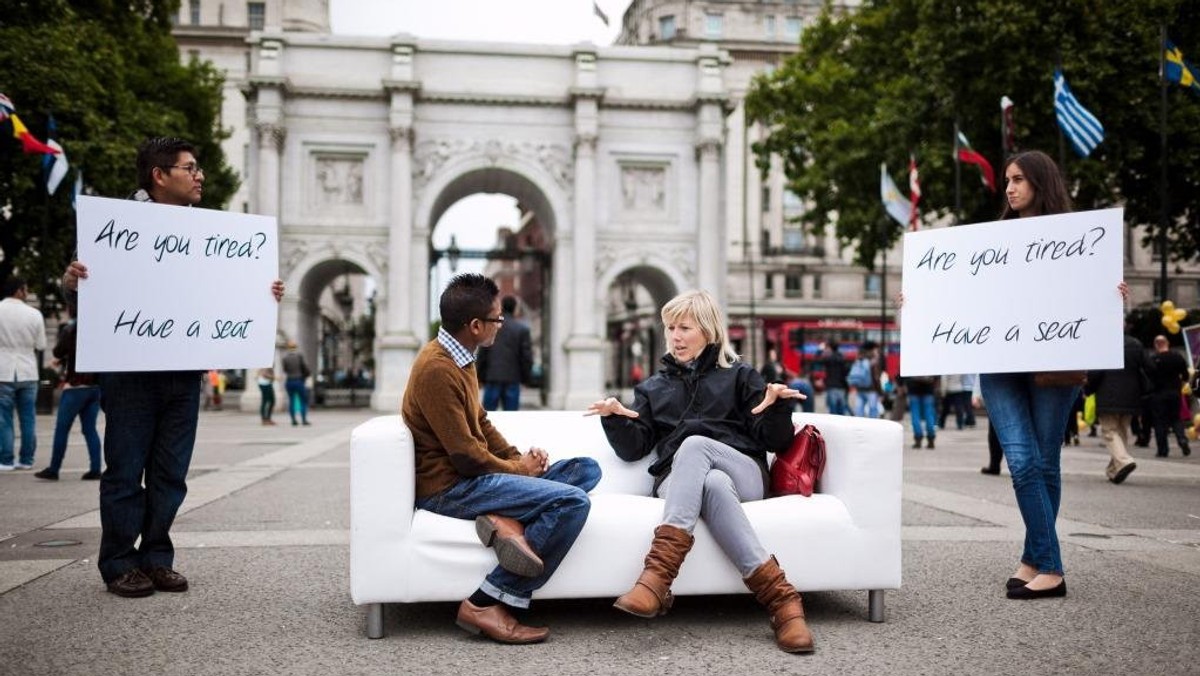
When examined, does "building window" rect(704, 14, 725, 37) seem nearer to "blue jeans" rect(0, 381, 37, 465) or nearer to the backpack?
the backpack

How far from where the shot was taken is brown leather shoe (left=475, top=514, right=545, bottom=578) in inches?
164

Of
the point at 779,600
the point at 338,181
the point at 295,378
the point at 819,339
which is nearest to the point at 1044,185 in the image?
the point at 779,600

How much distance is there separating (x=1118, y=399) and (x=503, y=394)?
8059 millimetres

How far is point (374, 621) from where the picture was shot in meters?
4.28

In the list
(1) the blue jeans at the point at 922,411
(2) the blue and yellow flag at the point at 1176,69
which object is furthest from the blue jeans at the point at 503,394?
(2) the blue and yellow flag at the point at 1176,69

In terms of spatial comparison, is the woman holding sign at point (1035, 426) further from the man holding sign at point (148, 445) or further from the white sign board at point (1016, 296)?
the man holding sign at point (148, 445)

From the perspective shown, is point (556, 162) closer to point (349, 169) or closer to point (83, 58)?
point (349, 169)

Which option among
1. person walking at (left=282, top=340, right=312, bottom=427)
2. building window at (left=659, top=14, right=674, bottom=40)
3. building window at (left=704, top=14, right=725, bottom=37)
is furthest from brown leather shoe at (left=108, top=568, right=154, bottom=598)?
building window at (left=659, top=14, right=674, bottom=40)

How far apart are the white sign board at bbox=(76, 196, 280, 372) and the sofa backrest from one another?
1549 millimetres

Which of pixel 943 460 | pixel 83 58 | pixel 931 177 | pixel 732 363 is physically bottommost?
pixel 943 460

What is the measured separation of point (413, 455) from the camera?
4402mm

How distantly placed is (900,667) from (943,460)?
10.8 m

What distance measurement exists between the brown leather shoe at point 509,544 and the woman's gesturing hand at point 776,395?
1.31 meters

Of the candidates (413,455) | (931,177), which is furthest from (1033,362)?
(931,177)
